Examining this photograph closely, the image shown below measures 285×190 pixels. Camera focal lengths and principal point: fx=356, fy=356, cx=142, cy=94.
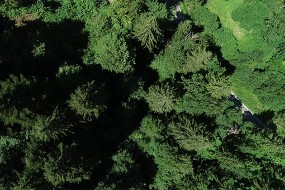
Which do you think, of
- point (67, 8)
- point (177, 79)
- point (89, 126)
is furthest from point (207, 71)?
point (67, 8)

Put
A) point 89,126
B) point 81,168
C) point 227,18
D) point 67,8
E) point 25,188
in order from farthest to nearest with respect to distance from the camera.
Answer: point 227,18
point 67,8
point 89,126
point 81,168
point 25,188

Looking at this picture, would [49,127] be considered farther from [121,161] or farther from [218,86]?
[218,86]

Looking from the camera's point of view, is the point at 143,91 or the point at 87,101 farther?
the point at 143,91

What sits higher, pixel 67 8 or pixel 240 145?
pixel 67 8

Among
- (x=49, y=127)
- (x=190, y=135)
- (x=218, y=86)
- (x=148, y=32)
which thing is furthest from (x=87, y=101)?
(x=218, y=86)

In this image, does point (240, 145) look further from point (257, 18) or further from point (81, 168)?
point (81, 168)

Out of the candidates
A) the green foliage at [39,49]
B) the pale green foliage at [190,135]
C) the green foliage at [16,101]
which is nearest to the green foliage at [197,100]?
the pale green foliage at [190,135]

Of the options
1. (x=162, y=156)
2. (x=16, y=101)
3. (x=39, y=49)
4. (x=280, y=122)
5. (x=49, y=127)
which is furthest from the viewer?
(x=280, y=122)
